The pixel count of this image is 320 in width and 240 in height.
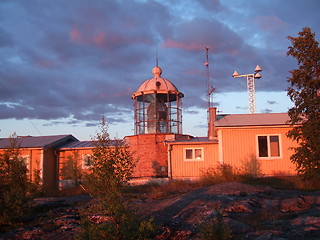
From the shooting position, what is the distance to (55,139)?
24844 millimetres

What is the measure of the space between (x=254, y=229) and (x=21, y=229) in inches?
272

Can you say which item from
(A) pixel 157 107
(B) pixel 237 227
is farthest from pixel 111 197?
(A) pixel 157 107

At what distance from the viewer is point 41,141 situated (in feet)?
80.5

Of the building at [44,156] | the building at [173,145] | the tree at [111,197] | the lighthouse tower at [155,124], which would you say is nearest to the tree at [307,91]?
the building at [173,145]

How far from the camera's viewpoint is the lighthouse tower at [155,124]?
2136 centimetres

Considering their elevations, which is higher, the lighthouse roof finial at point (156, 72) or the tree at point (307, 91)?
the lighthouse roof finial at point (156, 72)

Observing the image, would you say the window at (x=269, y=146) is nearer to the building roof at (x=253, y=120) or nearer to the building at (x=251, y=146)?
the building at (x=251, y=146)

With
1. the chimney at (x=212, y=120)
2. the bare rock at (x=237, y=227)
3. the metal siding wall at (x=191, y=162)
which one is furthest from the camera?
the chimney at (x=212, y=120)

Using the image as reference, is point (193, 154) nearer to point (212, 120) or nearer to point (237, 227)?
point (212, 120)

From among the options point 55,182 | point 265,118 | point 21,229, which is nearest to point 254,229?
point 21,229

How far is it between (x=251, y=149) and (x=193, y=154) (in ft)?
10.7

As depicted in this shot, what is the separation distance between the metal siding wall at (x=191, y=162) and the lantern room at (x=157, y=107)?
1765 mm

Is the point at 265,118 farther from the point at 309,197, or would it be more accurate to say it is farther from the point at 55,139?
the point at 55,139

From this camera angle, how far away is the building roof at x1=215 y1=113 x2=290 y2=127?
779 inches
